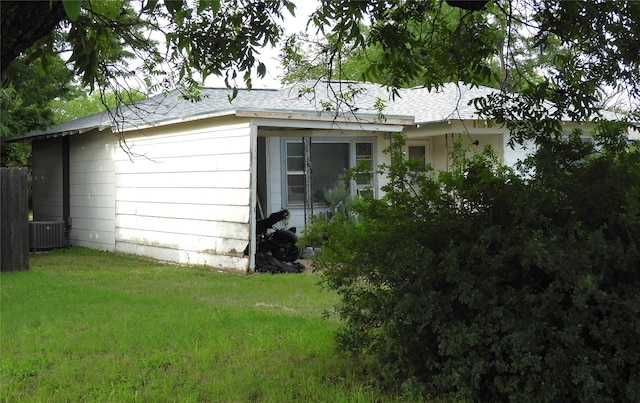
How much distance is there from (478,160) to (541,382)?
1695mm

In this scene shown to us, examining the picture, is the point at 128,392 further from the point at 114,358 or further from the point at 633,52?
the point at 633,52

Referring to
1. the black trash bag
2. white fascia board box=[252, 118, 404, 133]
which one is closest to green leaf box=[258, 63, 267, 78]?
white fascia board box=[252, 118, 404, 133]

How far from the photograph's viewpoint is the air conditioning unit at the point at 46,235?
16.1 meters

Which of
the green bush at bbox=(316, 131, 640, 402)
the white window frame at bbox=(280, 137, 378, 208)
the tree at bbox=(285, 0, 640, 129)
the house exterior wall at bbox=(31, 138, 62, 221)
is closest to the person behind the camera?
the green bush at bbox=(316, 131, 640, 402)

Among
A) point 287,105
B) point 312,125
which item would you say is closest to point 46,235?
point 287,105

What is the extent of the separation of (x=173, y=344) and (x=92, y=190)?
11.7m

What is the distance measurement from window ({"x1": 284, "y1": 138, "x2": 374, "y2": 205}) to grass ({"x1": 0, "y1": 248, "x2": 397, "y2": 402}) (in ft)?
14.7

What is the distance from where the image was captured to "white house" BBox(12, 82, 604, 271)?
38.8ft

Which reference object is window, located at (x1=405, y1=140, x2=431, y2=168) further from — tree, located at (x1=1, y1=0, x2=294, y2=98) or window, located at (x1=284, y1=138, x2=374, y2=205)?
tree, located at (x1=1, y1=0, x2=294, y2=98)

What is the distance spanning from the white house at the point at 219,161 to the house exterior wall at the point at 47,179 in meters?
0.06

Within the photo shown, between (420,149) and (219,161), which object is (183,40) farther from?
(420,149)

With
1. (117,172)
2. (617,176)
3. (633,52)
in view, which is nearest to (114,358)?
(617,176)

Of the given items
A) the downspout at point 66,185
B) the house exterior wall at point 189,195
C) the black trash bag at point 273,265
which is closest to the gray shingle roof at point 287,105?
the house exterior wall at point 189,195

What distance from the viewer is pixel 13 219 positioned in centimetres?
1193
